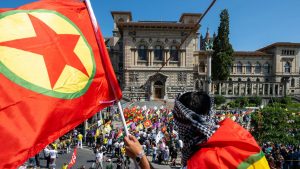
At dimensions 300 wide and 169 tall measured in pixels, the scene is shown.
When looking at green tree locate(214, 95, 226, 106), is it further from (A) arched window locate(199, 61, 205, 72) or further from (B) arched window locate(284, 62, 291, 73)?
(B) arched window locate(284, 62, 291, 73)

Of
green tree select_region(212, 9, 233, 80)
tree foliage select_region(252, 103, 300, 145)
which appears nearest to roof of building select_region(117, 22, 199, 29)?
green tree select_region(212, 9, 233, 80)

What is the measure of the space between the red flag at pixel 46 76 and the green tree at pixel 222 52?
50124 mm

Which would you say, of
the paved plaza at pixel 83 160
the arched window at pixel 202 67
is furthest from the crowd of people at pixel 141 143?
the arched window at pixel 202 67

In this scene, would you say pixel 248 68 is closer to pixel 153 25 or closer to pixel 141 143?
pixel 153 25

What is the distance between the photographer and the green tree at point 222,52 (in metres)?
52.8

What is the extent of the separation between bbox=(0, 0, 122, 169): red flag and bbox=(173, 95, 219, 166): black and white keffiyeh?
4.99 feet

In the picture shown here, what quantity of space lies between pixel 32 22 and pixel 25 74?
66cm

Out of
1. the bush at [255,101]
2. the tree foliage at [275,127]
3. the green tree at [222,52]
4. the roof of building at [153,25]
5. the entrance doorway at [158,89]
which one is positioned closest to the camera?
the tree foliage at [275,127]

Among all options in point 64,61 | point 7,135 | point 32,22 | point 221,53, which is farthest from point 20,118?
point 221,53

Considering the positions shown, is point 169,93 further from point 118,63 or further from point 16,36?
point 16,36

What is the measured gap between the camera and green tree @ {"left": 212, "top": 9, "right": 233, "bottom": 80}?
52.8 metres

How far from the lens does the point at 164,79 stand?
50.8 m

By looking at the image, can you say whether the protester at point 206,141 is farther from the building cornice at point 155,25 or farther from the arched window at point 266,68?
the arched window at point 266,68

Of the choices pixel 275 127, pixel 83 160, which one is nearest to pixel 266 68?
pixel 275 127
